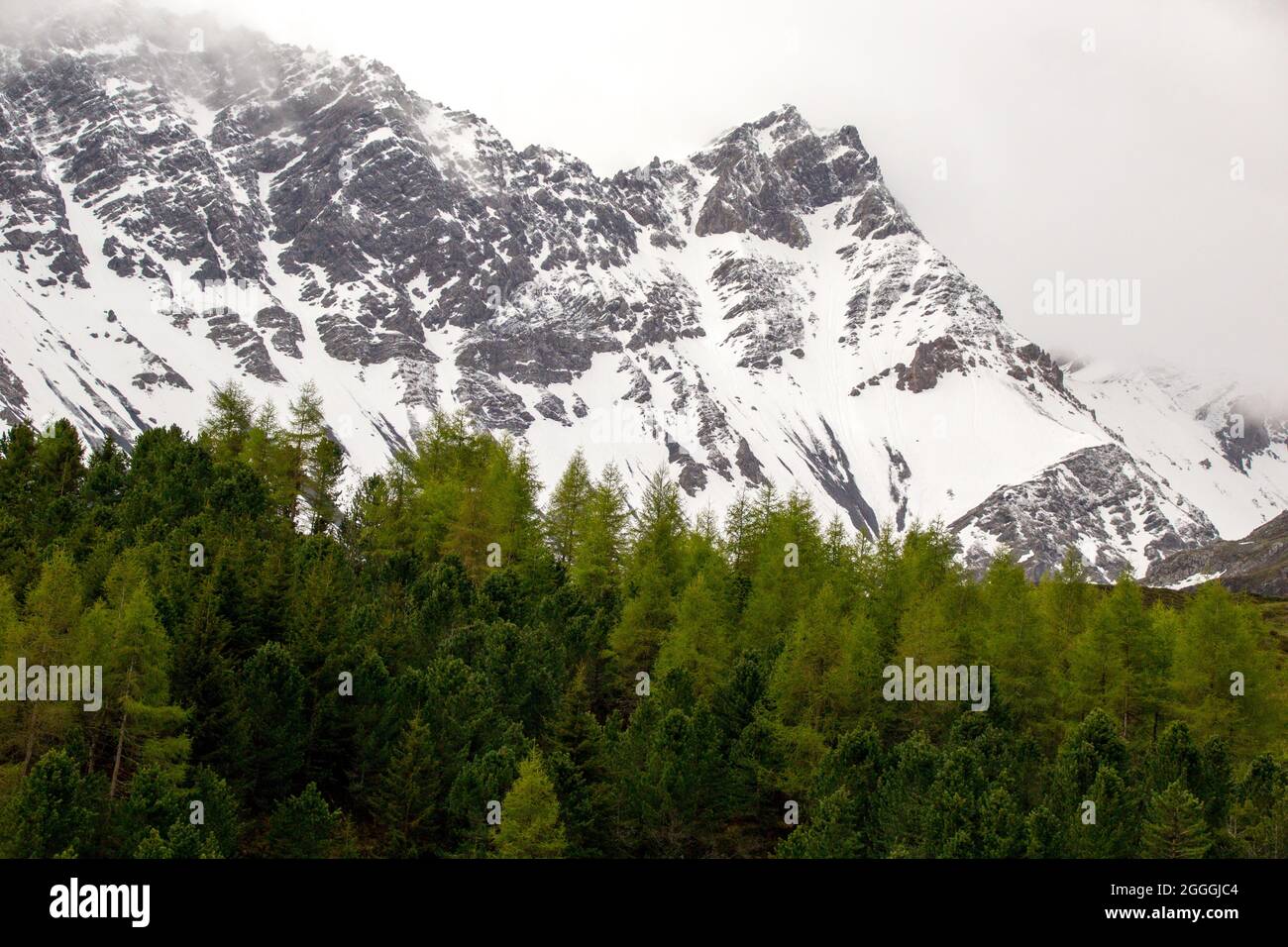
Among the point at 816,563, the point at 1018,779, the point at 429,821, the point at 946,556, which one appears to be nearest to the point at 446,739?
the point at 429,821

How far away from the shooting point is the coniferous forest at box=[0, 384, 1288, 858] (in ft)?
120

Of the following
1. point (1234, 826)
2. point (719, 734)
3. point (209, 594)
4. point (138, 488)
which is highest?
point (138, 488)

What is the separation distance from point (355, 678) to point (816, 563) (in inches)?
1193

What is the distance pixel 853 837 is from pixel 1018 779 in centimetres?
986

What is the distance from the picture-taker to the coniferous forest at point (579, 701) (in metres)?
36.5

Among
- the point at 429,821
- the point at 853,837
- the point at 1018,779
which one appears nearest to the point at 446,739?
the point at 429,821

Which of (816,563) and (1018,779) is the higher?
(816,563)

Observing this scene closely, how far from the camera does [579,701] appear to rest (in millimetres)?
46750

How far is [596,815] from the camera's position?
1590 inches

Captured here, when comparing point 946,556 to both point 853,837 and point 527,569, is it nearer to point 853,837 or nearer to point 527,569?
point 527,569
